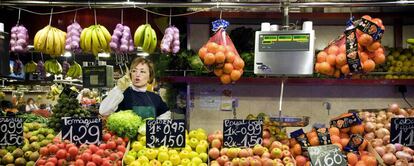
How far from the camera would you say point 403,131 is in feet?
12.1

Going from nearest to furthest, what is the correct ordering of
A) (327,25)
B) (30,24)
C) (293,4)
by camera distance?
(293,4)
(327,25)
(30,24)

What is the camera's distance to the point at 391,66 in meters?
6.15

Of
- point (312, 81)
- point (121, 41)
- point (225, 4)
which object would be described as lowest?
point (312, 81)

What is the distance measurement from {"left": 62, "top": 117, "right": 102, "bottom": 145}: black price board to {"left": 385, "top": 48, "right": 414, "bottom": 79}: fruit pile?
14.3ft

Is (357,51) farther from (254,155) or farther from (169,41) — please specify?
(169,41)

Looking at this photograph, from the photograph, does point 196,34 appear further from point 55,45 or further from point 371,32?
point 371,32

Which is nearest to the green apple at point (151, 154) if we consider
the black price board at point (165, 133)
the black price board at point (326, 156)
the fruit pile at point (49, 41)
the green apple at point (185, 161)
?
the black price board at point (165, 133)

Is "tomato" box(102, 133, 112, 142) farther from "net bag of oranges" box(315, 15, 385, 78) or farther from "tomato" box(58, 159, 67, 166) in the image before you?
"net bag of oranges" box(315, 15, 385, 78)

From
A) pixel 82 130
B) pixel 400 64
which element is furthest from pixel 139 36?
pixel 400 64

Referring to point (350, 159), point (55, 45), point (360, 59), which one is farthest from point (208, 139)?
point (55, 45)

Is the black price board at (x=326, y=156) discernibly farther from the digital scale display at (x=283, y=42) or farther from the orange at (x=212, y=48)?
the orange at (x=212, y=48)

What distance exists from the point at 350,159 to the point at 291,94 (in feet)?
10.6

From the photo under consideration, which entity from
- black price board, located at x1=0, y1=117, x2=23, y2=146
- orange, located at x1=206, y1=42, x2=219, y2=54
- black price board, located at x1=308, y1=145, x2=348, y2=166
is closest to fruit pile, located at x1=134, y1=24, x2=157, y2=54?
orange, located at x1=206, y1=42, x2=219, y2=54

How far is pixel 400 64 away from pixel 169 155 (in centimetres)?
417
